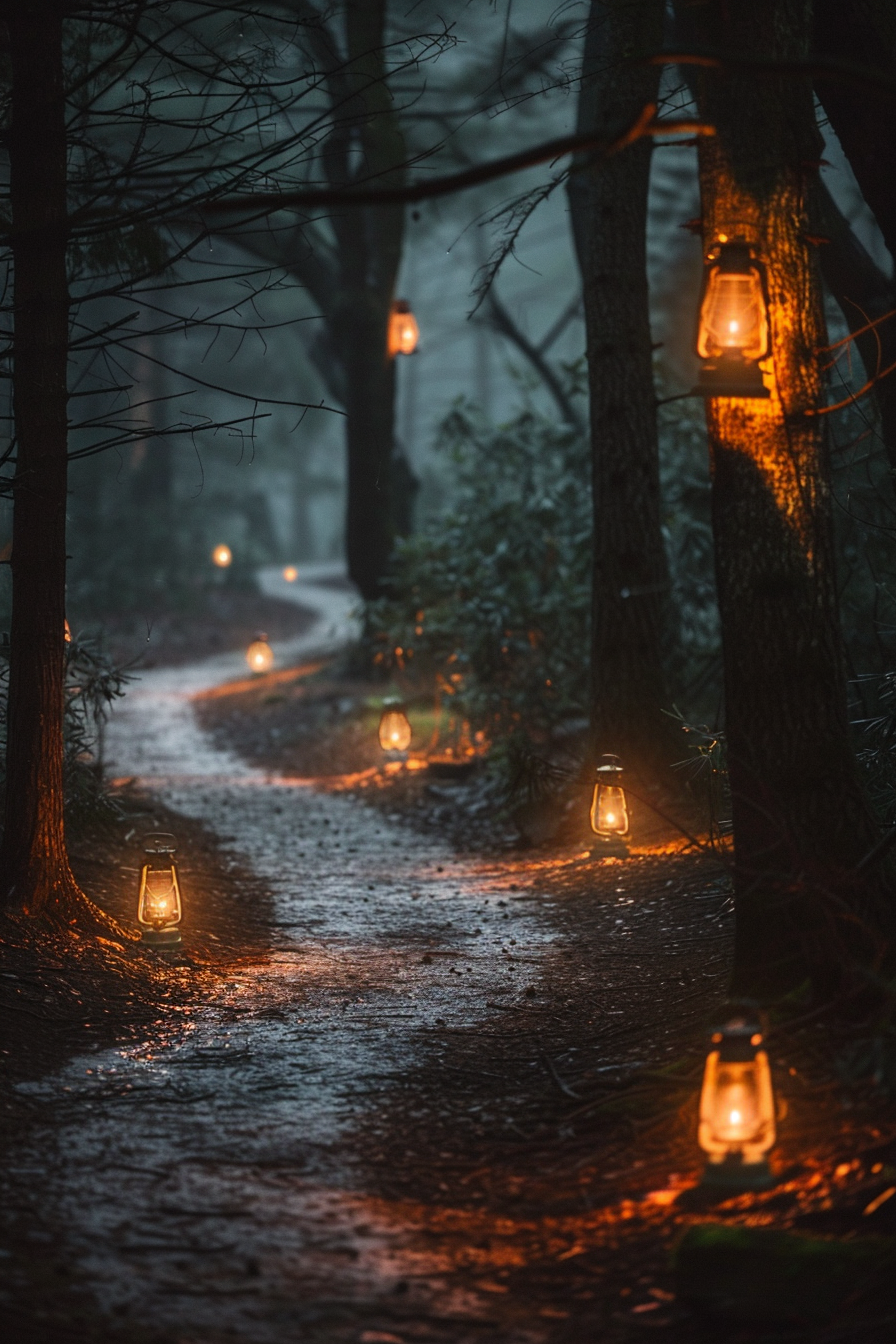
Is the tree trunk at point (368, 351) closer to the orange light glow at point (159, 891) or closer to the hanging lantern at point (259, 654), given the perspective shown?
the hanging lantern at point (259, 654)

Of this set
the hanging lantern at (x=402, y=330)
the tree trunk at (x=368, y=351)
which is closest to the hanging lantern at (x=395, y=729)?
the tree trunk at (x=368, y=351)

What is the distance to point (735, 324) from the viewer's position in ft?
16.0

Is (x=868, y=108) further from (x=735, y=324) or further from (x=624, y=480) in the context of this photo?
(x=624, y=480)

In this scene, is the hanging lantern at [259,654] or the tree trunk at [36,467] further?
the hanging lantern at [259,654]

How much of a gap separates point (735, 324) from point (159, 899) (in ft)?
14.8

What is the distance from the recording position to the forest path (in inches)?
135

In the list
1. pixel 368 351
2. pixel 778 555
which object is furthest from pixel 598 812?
pixel 368 351

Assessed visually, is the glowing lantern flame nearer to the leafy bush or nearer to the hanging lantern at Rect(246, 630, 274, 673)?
the hanging lantern at Rect(246, 630, 274, 673)

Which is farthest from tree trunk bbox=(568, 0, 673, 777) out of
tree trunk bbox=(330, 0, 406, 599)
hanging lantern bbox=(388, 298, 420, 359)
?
tree trunk bbox=(330, 0, 406, 599)

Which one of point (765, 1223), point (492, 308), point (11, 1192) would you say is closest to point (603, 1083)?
point (765, 1223)

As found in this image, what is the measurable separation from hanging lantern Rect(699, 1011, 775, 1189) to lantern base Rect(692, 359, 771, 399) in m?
2.40

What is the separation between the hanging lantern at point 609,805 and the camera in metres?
9.15

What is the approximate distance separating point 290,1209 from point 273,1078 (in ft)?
4.09

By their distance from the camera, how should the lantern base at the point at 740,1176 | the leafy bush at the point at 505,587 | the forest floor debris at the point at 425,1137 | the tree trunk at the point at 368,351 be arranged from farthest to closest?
1. the tree trunk at the point at 368,351
2. the leafy bush at the point at 505,587
3. the lantern base at the point at 740,1176
4. the forest floor debris at the point at 425,1137
